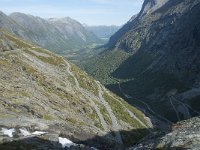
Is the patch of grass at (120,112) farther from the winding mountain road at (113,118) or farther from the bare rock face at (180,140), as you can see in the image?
the bare rock face at (180,140)

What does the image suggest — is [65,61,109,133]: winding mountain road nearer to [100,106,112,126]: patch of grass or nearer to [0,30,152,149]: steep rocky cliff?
[0,30,152,149]: steep rocky cliff

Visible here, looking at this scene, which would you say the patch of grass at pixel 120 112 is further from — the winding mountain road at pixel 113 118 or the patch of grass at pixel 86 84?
the patch of grass at pixel 86 84

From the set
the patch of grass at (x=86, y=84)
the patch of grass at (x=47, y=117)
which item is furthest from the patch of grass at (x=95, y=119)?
the patch of grass at (x=86, y=84)

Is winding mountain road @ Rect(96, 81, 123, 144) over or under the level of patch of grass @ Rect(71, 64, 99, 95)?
under

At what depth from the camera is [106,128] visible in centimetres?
14075

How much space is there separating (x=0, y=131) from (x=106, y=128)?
50165 mm

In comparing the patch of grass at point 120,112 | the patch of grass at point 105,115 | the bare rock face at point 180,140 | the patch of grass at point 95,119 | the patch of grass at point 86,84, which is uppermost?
the bare rock face at point 180,140

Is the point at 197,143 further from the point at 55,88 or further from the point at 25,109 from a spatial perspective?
the point at 55,88

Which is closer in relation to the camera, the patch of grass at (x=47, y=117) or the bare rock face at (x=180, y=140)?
the bare rock face at (x=180, y=140)

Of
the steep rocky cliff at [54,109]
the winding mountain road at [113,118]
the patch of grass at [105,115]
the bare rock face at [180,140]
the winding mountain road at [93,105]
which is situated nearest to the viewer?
the bare rock face at [180,140]

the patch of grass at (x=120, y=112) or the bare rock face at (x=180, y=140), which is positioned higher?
the bare rock face at (x=180, y=140)

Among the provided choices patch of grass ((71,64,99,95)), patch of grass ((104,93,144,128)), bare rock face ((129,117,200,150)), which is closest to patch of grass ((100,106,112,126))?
patch of grass ((104,93,144,128))

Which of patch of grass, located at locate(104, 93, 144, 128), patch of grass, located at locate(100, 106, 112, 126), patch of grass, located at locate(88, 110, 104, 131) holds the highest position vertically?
patch of grass, located at locate(88, 110, 104, 131)

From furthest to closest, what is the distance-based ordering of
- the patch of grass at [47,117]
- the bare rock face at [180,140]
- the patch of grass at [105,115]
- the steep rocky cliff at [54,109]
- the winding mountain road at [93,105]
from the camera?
1. the patch of grass at [105,115]
2. the winding mountain road at [93,105]
3. the patch of grass at [47,117]
4. the steep rocky cliff at [54,109]
5. the bare rock face at [180,140]
